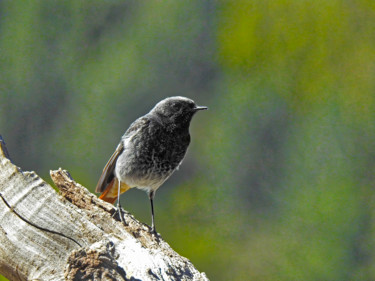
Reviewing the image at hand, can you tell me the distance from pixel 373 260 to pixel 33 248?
32.9 ft

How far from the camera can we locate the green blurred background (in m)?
12.3

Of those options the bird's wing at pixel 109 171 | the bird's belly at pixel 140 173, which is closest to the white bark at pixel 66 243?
the bird's belly at pixel 140 173

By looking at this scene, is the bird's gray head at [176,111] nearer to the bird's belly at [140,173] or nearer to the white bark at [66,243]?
the bird's belly at [140,173]

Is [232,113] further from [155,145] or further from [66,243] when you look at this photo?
[66,243]

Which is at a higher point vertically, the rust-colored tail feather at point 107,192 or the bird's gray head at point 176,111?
the bird's gray head at point 176,111

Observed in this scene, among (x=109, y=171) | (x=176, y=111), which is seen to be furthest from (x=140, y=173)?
(x=176, y=111)

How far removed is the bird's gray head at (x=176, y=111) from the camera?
497 centimetres

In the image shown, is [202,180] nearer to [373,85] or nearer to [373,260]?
[373,260]

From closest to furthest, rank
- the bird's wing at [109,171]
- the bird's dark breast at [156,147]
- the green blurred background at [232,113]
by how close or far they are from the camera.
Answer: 1. the bird's dark breast at [156,147]
2. the bird's wing at [109,171]
3. the green blurred background at [232,113]

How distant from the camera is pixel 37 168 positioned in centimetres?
1441

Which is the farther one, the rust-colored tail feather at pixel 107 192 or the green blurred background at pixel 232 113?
the green blurred background at pixel 232 113

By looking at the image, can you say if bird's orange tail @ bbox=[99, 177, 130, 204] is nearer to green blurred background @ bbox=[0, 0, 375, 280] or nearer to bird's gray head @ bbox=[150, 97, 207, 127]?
bird's gray head @ bbox=[150, 97, 207, 127]

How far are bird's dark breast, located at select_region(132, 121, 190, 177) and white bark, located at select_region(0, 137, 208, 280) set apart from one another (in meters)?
0.98

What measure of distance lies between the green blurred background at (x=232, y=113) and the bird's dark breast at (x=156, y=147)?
22.4ft
